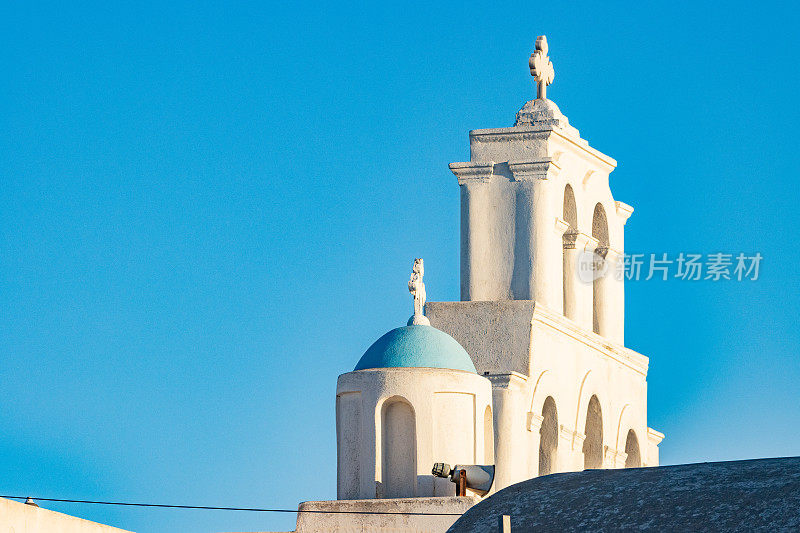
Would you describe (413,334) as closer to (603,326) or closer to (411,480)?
(411,480)

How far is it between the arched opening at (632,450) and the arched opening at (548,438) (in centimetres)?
301

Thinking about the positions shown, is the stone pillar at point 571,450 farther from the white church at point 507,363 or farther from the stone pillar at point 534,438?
the stone pillar at point 534,438

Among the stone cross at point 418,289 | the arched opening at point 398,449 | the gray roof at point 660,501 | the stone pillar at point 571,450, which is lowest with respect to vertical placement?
the gray roof at point 660,501

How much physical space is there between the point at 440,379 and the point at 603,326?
7.01 m

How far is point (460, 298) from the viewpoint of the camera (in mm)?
34844

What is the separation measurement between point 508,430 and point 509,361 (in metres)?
1.40

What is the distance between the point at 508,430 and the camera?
32.4 m

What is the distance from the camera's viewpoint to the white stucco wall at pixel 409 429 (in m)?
30.5

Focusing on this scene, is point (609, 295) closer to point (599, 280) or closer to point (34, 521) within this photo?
point (599, 280)

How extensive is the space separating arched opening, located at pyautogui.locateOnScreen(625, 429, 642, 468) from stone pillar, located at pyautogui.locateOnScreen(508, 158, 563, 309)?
3.94 m

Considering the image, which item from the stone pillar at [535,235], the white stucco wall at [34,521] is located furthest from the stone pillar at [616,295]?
the white stucco wall at [34,521]

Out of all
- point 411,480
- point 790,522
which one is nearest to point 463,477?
point 411,480

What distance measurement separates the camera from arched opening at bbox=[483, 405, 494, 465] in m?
31.2

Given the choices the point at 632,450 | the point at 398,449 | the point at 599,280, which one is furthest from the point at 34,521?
the point at 632,450
